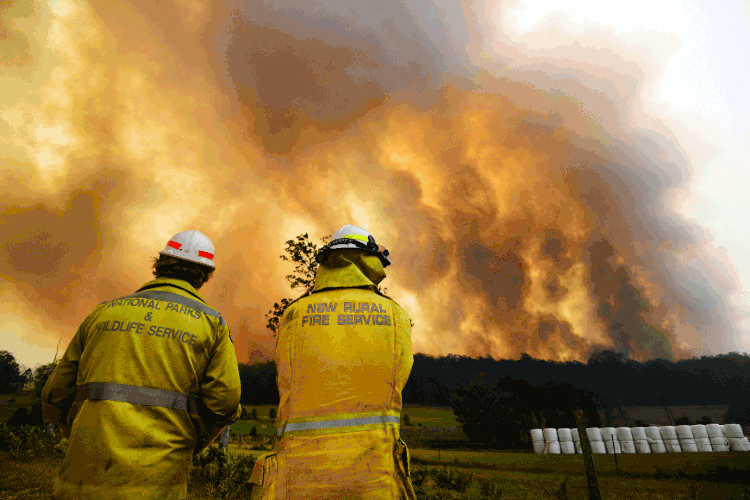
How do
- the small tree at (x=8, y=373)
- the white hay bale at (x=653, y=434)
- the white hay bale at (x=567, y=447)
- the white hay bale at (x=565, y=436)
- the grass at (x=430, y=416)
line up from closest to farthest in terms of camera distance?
the white hay bale at (x=653, y=434) → the white hay bale at (x=567, y=447) → the white hay bale at (x=565, y=436) → the small tree at (x=8, y=373) → the grass at (x=430, y=416)

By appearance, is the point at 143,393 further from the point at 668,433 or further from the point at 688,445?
the point at 668,433

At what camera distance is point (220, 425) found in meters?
3.47

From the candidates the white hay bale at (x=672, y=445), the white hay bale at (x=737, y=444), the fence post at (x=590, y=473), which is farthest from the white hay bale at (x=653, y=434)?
the fence post at (x=590, y=473)

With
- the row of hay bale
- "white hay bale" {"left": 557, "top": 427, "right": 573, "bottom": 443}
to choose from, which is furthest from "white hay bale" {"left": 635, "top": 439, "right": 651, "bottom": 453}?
"white hay bale" {"left": 557, "top": 427, "right": 573, "bottom": 443}

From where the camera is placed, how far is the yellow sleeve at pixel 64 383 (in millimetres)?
3273

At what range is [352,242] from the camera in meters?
3.37

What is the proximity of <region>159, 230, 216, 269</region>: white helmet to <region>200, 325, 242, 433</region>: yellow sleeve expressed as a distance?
3.69 ft

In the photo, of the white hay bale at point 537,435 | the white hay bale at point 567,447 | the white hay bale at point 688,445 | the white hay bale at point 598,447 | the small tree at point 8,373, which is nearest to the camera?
the white hay bale at point 688,445

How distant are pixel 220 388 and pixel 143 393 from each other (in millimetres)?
616

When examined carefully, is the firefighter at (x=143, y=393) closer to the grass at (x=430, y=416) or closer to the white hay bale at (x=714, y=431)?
the white hay bale at (x=714, y=431)

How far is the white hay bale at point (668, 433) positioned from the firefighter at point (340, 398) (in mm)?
53369

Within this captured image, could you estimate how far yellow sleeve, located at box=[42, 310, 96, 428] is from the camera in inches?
129

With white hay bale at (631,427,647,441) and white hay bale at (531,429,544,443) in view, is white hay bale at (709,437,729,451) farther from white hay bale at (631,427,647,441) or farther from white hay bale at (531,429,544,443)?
white hay bale at (531,429,544,443)

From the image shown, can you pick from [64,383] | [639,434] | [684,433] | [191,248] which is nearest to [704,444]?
[684,433]
